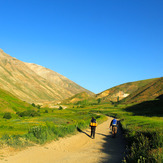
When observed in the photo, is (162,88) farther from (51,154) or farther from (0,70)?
(0,70)

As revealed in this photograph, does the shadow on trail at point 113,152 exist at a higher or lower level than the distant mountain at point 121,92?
lower

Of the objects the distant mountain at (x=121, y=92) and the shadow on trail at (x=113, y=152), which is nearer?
the shadow on trail at (x=113, y=152)

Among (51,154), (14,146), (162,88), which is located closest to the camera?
(51,154)

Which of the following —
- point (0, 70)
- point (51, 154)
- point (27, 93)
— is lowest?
point (51, 154)

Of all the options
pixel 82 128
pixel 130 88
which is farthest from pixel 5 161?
pixel 130 88

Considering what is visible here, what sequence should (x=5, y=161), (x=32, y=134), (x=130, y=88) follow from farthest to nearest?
(x=130, y=88) < (x=32, y=134) < (x=5, y=161)

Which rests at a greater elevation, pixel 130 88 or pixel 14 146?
pixel 130 88

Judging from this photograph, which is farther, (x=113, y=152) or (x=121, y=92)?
(x=121, y=92)

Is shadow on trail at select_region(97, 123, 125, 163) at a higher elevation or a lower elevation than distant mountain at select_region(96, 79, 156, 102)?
lower

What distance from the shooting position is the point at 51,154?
39.3ft

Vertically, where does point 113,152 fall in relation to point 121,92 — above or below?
below

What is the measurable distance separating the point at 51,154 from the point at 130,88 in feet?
595

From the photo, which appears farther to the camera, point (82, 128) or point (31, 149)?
point (82, 128)

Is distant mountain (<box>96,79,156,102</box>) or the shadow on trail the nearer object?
the shadow on trail
